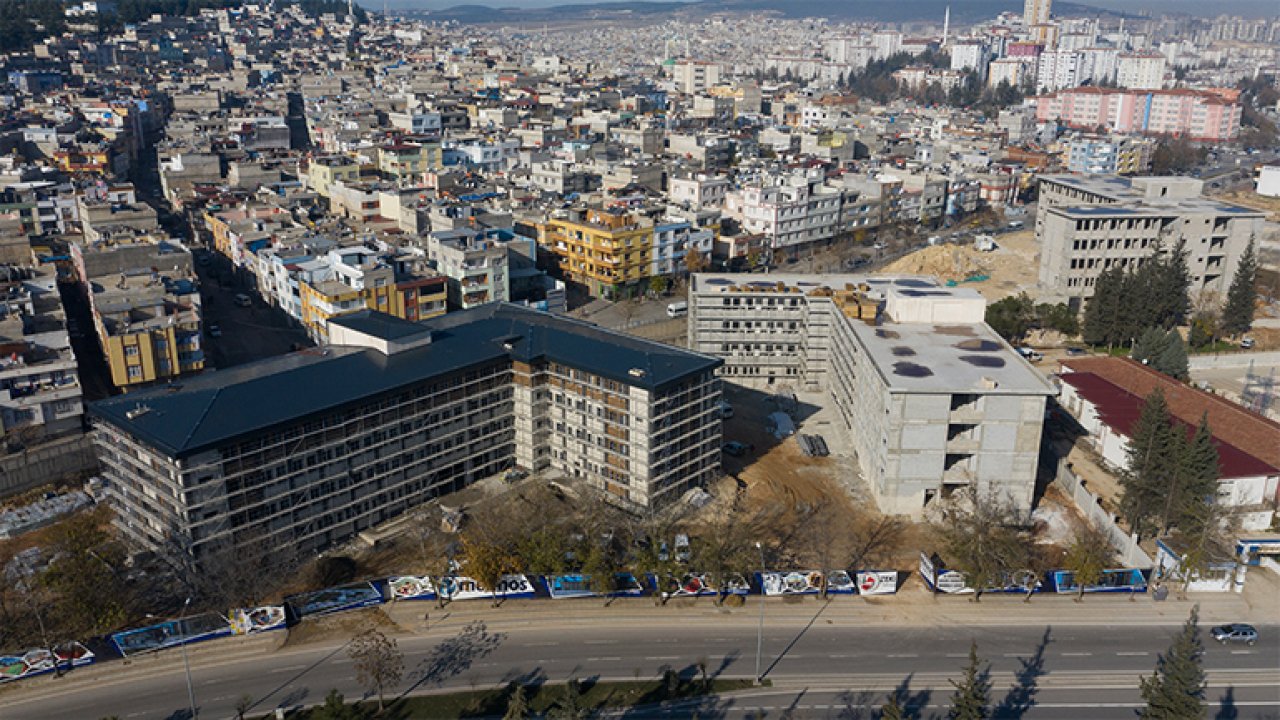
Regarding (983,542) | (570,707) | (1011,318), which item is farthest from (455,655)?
(1011,318)

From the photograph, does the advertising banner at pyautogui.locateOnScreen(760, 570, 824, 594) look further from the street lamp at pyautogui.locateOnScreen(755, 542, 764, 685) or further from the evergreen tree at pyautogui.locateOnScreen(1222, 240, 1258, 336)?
the evergreen tree at pyautogui.locateOnScreen(1222, 240, 1258, 336)

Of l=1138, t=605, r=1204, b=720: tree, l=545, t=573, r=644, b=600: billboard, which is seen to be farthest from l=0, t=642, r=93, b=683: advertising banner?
l=1138, t=605, r=1204, b=720: tree

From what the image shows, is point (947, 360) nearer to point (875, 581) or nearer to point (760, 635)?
point (875, 581)

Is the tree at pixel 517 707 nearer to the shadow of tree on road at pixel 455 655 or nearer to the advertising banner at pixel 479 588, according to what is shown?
the shadow of tree on road at pixel 455 655

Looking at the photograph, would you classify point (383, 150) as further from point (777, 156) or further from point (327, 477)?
point (327, 477)

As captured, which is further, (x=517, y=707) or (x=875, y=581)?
(x=875, y=581)

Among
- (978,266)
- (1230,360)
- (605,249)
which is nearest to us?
(1230,360)

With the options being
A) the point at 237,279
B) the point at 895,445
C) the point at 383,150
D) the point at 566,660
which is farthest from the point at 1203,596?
the point at 383,150
